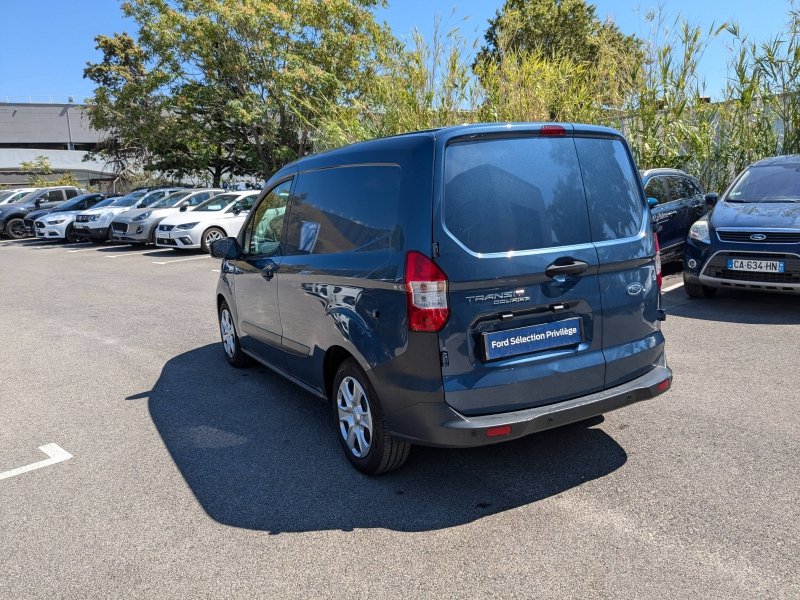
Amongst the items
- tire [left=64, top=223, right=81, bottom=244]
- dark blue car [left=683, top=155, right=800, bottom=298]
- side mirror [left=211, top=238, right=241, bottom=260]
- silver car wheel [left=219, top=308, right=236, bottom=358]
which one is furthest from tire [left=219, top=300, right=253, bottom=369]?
tire [left=64, top=223, right=81, bottom=244]

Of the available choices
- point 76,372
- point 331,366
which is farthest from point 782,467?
point 76,372

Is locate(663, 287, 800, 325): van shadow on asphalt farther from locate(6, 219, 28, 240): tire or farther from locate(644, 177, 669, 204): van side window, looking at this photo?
locate(6, 219, 28, 240): tire

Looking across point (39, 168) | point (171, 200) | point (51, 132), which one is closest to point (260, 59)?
point (171, 200)

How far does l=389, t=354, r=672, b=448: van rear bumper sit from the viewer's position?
3.31 metres

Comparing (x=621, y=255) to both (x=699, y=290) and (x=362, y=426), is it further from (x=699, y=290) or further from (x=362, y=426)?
(x=699, y=290)

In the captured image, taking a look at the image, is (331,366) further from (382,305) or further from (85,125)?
(85,125)

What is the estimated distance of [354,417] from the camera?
13.0 ft

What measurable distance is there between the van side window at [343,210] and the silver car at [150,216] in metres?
14.8

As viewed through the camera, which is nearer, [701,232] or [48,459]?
[48,459]

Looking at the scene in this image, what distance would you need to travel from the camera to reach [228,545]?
324 centimetres

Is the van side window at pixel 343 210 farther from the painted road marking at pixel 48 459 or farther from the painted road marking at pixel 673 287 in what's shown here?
the painted road marking at pixel 673 287

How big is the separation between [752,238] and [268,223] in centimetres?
539

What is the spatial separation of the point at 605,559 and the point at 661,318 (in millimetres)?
1639

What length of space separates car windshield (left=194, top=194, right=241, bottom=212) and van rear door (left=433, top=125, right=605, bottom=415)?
15600mm
